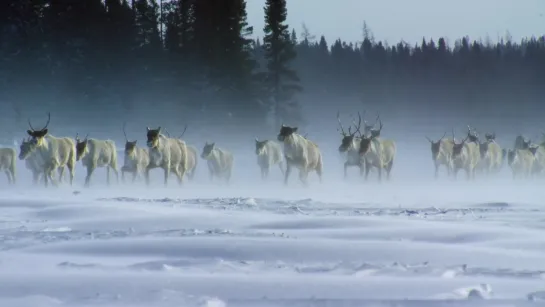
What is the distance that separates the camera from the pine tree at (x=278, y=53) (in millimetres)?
49312

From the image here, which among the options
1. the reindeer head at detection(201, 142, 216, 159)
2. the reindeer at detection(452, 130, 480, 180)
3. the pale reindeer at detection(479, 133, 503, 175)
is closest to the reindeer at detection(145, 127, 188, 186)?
the reindeer head at detection(201, 142, 216, 159)

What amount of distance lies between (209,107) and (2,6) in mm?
12648

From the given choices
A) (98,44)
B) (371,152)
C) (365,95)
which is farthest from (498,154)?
(365,95)

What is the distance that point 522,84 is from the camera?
317 ft

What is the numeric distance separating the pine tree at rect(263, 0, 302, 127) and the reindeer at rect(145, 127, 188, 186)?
85.6ft

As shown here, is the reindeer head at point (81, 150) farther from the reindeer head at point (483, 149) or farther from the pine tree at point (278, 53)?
the pine tree at point (278, 53)

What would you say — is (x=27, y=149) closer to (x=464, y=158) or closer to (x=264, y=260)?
(x=264, y=260)

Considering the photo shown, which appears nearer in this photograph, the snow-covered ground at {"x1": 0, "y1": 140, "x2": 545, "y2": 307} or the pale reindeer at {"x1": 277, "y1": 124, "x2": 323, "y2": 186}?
the snow-covered ground at {"x1": 0, "y1": 140, "x2": 545, "y2": 307}

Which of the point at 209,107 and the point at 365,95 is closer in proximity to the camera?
the point at 209,107

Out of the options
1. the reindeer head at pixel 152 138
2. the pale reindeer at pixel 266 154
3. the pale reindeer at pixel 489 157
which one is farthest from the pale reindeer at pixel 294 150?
the pale reindeer at pixel 489 157

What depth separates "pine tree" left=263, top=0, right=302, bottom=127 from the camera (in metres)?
49.3

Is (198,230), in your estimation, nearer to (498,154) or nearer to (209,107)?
(498,154)

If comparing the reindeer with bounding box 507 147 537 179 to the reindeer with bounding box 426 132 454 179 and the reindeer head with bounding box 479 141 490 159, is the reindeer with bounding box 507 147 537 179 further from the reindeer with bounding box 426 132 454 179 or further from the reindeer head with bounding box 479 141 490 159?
the reindeer with bounding box 426 132 454 179

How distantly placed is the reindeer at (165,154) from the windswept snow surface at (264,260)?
11656 mm
